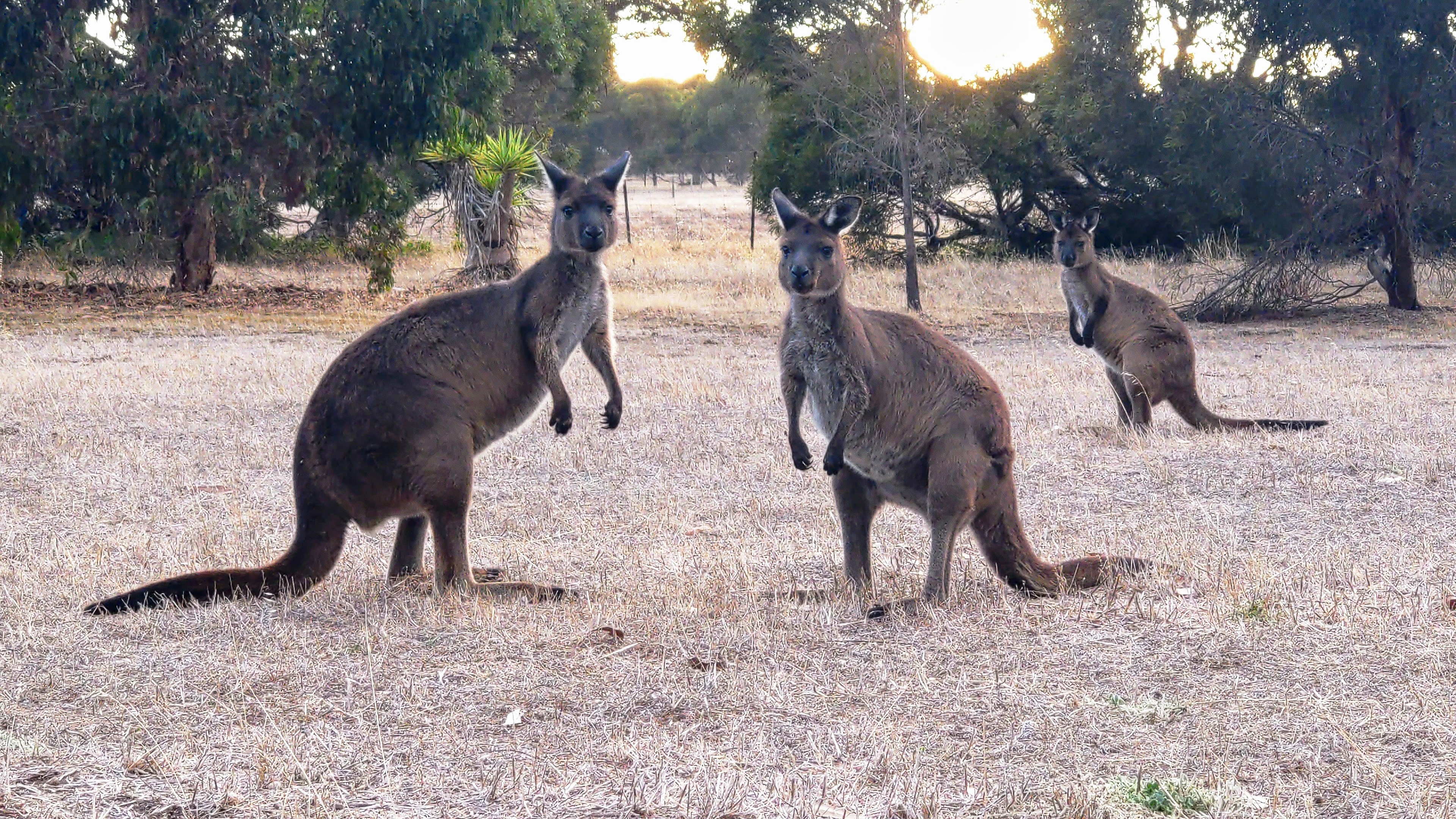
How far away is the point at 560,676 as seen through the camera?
3914 mm

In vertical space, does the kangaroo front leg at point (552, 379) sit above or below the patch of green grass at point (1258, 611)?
above

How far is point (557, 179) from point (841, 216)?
1444 mm

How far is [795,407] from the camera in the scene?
16.1 feet

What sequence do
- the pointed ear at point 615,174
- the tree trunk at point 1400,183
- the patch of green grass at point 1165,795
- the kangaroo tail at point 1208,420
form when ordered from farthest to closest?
the tree trunk at point 1400,183 < the kangaroo tail at point 1208,420 < the pointed ear at point 615,174 < the patch of green grass at point 1165,795

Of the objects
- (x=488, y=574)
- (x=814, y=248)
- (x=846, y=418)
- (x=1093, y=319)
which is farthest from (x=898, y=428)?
(x=1093, y=319)

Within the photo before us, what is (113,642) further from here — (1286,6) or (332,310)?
(1286,6)

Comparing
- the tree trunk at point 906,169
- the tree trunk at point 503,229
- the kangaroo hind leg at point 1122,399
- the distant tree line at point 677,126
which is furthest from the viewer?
the distant tree line at point 677,126

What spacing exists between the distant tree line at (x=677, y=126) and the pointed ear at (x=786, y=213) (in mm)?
41256

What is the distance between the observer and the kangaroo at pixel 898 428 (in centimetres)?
459

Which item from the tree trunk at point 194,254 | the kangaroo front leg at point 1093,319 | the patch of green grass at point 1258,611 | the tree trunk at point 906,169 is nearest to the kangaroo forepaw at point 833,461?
the patch of green grass at point 1258,611

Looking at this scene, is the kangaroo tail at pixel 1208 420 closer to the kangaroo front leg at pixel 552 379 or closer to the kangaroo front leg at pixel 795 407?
the kangaroo front leg at pixel 795 407

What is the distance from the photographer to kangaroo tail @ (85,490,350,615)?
4.36 meters

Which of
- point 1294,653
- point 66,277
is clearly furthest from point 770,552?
point 66,277

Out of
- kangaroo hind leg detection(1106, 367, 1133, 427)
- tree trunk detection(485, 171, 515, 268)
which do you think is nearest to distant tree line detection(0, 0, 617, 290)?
tree trunk detection(485, 171, 515, 268)
